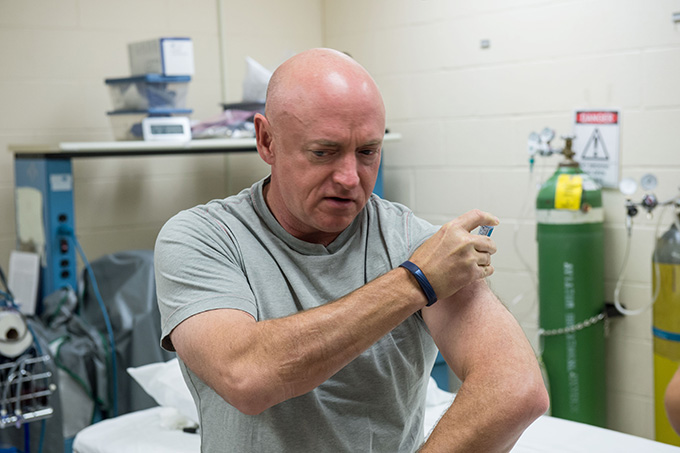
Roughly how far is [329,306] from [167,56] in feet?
6.31

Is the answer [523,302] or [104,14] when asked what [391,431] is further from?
[104,14]

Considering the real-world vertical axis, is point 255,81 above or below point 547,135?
above

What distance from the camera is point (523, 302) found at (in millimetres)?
3084

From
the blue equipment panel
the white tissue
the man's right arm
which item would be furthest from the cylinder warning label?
the blue equipment panel

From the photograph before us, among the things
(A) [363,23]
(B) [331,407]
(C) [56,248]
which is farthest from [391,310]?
(A) [363,23]

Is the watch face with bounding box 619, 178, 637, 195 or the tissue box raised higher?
the tissue box

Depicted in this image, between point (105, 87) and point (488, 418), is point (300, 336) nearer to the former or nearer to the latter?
point (488, 418)

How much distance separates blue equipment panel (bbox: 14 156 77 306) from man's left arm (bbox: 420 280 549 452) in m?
1.75

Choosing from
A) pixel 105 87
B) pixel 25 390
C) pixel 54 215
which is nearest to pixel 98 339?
pixel 25 390

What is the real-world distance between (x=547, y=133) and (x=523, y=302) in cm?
74

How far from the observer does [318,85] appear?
1277mm

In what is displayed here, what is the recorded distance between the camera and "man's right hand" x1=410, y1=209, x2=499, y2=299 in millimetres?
1185

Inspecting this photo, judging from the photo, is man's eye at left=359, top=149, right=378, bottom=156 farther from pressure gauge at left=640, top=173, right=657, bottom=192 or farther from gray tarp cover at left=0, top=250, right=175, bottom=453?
pressure gauge at left=640, top=173, right=657, bottom=192

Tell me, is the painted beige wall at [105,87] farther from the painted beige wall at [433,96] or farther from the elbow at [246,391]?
the elbow at [246,391]
